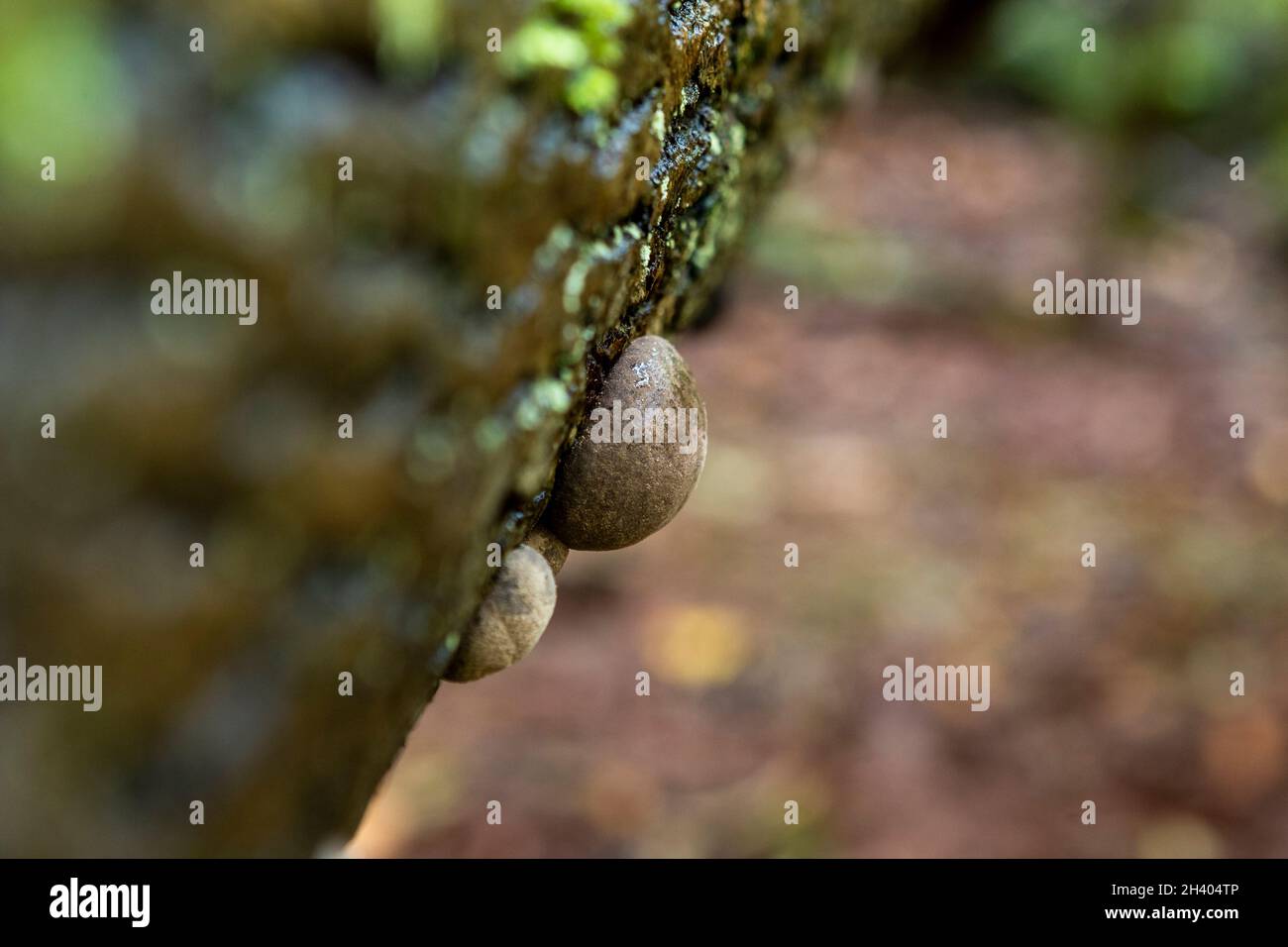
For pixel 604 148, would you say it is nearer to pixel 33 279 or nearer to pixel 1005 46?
pixel 33 279

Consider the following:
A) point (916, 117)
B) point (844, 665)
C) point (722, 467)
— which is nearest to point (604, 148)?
point (844, 665)

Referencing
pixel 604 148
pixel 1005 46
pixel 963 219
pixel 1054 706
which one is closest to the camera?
pixel 604 148

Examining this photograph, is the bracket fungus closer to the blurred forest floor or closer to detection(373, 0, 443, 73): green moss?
detection(373, 0, 443, 73): green moss

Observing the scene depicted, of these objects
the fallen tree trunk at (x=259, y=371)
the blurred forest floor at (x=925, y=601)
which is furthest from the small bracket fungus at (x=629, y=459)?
the blurred forest floor at (x=925, y=601)

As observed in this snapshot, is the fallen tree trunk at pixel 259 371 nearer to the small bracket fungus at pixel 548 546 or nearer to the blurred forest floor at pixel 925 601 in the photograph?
the small bracket fungus at pixel 548 546

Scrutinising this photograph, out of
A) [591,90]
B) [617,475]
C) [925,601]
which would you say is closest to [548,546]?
[617,475]

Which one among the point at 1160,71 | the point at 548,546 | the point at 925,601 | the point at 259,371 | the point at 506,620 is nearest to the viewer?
the point at 259,371

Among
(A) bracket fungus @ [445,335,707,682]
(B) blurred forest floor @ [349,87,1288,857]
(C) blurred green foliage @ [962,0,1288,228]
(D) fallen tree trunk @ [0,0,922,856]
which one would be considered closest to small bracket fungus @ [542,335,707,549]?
(A) bracket fungus @ [445,335,707,682]

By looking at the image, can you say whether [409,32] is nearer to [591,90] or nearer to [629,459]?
[591,90]
